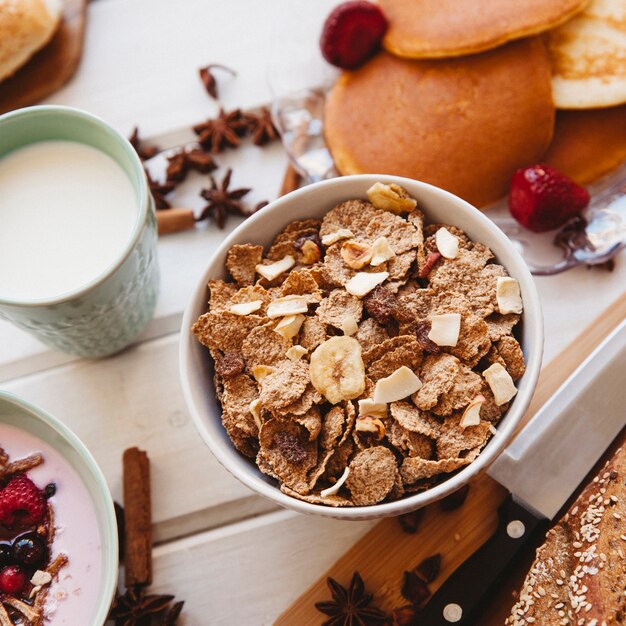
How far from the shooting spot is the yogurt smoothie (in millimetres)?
980

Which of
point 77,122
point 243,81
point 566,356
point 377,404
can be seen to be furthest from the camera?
point 243,81

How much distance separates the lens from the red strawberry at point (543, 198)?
3.75 feet

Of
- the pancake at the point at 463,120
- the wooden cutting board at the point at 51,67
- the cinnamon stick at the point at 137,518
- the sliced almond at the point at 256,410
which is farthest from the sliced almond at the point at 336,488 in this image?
the wooden cutting board at the point at 51,67

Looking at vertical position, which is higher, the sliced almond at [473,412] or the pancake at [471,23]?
the pancake at [471,23]

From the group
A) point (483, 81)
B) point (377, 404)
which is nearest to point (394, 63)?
point (483, 81)

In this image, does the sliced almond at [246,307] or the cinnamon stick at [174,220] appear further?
the cinnamon stick at [174,220]

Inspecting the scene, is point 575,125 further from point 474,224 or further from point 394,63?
point 474,224

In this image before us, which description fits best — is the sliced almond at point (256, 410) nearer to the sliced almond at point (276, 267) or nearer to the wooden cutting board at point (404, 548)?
the sliced almond at point (276, 267)

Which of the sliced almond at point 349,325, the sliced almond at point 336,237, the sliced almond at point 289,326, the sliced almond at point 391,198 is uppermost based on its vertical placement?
the sliced almond at point 391,198

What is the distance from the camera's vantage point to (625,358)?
Answer: 1.06 m

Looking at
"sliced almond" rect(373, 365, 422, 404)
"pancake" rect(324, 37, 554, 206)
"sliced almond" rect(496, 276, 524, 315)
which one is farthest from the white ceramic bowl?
"pancake" rect(324, 37, 554, 206)

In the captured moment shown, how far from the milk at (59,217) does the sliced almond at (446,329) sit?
1.37 ft

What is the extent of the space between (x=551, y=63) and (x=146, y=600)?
42.0 inches

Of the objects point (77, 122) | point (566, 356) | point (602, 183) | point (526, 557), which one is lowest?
point (526, 557)
